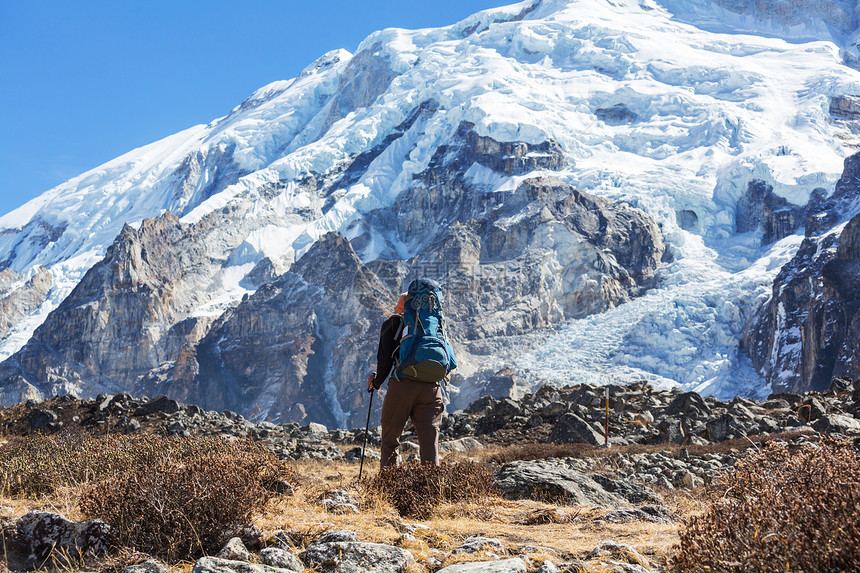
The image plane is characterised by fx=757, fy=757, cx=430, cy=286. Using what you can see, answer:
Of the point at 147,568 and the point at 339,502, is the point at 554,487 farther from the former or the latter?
the point at 147,568

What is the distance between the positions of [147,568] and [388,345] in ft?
12.7

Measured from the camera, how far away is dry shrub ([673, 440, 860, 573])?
300 cm

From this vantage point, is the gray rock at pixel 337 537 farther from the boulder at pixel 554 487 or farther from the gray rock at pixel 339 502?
the boulder at pixel 554 487

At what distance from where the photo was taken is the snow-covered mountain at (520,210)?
108 metres

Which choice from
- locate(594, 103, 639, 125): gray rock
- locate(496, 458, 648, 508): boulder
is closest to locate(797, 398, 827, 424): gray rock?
locate(496, 458, 648, 508): boulder

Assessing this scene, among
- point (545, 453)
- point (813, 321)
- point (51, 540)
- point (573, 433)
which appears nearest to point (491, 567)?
point (51, 540)

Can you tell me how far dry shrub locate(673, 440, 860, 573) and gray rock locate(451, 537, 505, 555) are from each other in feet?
4.06

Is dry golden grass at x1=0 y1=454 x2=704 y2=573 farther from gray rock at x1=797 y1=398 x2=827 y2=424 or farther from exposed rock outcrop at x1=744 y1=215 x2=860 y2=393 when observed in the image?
exposed rock outcrop at x1=744 y1=215 x2=860 y2=393

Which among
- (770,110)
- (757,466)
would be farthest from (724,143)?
(757,466)

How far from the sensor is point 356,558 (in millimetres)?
4184

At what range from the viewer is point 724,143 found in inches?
4717

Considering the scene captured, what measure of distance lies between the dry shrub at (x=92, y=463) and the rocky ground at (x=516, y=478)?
2.30ft

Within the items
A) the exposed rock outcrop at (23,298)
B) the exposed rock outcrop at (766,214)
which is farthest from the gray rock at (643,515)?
the exposed rock outcrop at (23,298)

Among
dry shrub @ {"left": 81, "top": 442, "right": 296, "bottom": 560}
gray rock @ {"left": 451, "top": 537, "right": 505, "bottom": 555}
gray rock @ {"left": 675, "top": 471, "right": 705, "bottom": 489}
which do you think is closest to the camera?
dry shrub @ {"left": 81, "top": 442, "right": 296, "bottom": 560}
